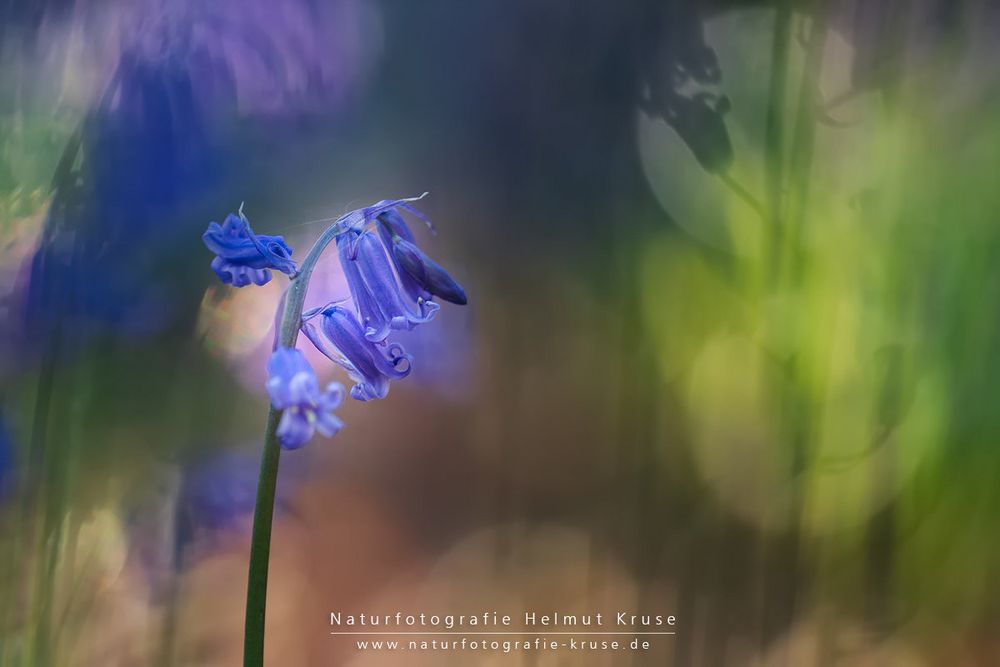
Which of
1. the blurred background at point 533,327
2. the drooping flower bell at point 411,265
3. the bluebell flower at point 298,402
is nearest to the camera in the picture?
the bluebell flower at point 298,402

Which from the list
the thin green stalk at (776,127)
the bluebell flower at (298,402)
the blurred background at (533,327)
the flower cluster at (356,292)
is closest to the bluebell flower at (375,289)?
the flower cluster at (356,292)

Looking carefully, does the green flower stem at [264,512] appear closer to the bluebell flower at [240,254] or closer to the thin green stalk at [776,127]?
the bluebell flower at [240,254]

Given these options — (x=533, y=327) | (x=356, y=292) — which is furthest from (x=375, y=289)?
(x=533, y=327)

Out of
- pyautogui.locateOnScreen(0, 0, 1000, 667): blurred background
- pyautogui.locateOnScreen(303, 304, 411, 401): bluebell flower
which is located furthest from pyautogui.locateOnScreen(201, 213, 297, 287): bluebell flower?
pyautogui.locateOnScreen(0, 0, 1000, 667): blurred background

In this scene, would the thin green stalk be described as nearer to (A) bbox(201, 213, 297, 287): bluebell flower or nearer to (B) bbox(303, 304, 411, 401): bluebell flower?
(B) bbox(303, 304, 411, 401): bluebell flower

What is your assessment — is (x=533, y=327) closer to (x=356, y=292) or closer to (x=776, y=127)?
(x=356, y=292)

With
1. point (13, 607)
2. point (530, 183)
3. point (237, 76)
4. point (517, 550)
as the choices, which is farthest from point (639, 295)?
point (13, 607)
